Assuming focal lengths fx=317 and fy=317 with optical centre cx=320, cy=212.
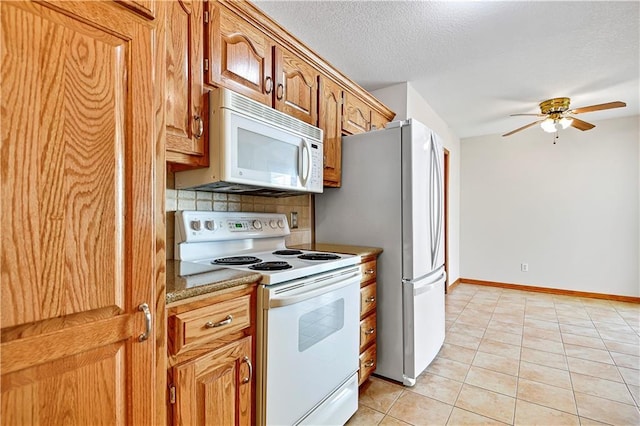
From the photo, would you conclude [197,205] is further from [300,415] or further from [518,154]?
[518,154]

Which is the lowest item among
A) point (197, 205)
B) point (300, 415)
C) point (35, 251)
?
point (300, 415)

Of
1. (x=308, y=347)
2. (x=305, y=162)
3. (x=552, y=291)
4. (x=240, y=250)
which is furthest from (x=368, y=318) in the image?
(x=552, y=291)

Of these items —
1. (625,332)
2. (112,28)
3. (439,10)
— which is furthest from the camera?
(625,332)

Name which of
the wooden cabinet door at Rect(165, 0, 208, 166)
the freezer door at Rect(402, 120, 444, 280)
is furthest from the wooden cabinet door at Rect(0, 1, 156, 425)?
the freezer door at Rect(402, 120, 444, 280)

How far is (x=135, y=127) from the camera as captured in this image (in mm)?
819

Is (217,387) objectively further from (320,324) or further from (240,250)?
(240,250)

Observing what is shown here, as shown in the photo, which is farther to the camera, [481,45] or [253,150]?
[481,45]

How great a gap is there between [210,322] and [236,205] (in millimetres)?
1014

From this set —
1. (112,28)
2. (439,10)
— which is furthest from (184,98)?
(439,10)

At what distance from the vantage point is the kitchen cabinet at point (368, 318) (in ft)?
6.66

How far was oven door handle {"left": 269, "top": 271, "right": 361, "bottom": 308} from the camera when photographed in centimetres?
130

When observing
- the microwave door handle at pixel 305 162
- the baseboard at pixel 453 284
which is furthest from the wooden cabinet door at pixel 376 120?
the baseboard at pixel 453 284

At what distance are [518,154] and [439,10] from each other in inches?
145

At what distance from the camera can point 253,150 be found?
159 cm
